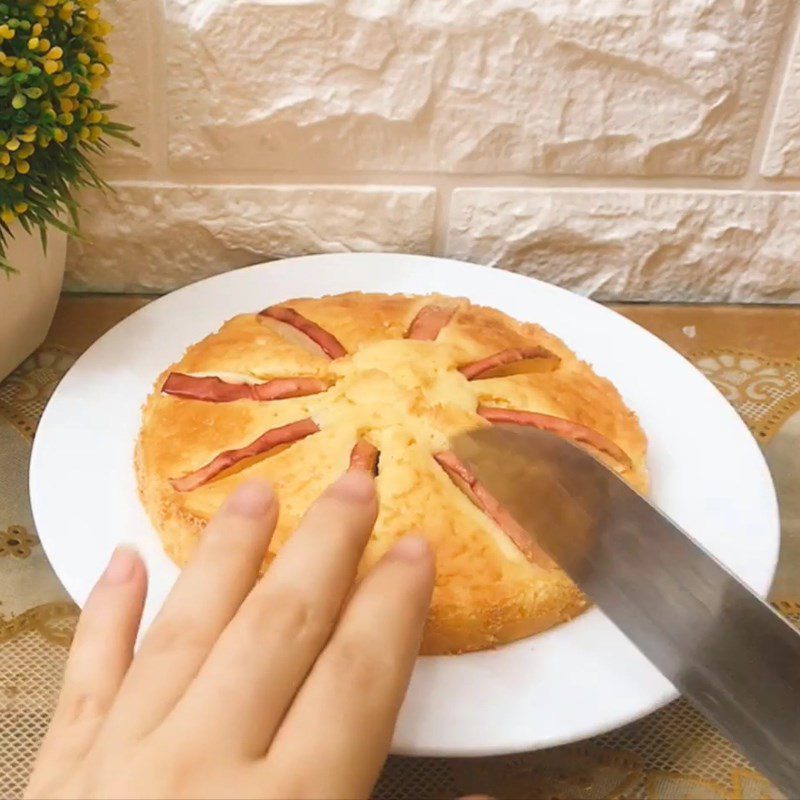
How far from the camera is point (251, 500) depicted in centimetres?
58

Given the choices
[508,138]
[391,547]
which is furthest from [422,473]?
[508,138]

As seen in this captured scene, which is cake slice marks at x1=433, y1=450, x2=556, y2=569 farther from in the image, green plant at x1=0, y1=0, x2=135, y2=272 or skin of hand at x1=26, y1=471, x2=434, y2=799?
green plant at x1=0, y1=0, x2=135, y2=272

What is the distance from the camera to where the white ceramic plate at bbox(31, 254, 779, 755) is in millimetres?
615

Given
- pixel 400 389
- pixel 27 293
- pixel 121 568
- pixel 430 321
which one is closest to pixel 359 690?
pixel 121 568

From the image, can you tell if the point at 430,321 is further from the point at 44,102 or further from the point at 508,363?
the point at 44,102

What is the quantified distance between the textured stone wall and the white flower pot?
0.23 ft

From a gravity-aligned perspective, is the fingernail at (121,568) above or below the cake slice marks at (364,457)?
below

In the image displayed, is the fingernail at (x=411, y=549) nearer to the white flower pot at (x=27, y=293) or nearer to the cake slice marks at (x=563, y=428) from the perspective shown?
the cake slice marks at (x=563, y=428)

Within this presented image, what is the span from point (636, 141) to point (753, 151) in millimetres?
128

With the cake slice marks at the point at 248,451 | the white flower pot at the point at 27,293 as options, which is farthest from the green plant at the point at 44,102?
the cake slice marks at the point at 248,451

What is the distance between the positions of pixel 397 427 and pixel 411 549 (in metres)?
0.16

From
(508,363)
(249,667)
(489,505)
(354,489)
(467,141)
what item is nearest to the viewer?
(249,667)

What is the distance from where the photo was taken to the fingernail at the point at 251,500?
58cm

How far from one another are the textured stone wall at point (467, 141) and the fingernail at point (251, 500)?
1.57 ft
